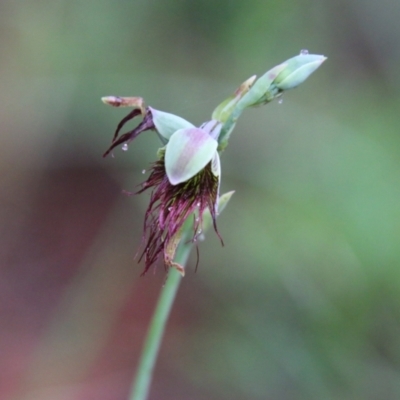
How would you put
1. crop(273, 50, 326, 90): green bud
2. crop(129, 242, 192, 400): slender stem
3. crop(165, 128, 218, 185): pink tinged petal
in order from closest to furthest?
crop(165, 128, 218, 185): pink tinged petal, crop(273, 50, 326, 90): green bud, crop(129, 242, 192, 400): slender stem

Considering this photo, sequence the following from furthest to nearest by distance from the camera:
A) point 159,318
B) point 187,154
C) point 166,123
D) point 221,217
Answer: point 221,217
point 159,318
point 166,123
point 187,154

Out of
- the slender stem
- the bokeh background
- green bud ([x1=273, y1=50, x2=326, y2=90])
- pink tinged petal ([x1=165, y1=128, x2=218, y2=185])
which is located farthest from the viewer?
A: the bokeh background

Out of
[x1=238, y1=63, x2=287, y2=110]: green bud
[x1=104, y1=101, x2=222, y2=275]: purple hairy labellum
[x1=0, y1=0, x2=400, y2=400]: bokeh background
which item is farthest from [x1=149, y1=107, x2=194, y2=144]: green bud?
[x1=0, y1=0, x2=400, y2=400]: bokeh background

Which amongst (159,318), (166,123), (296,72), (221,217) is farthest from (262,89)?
(221,217)

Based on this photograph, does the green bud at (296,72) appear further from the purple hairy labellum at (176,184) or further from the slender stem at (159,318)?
the slender stem at (159,318)

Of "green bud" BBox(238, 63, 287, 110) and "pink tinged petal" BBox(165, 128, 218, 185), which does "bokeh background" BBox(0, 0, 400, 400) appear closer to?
"green bud" BBox(238, 63, 287, 110)

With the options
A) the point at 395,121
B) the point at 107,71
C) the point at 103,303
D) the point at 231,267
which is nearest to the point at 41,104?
the point at 107,71

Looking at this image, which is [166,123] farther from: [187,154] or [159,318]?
[159,318]
